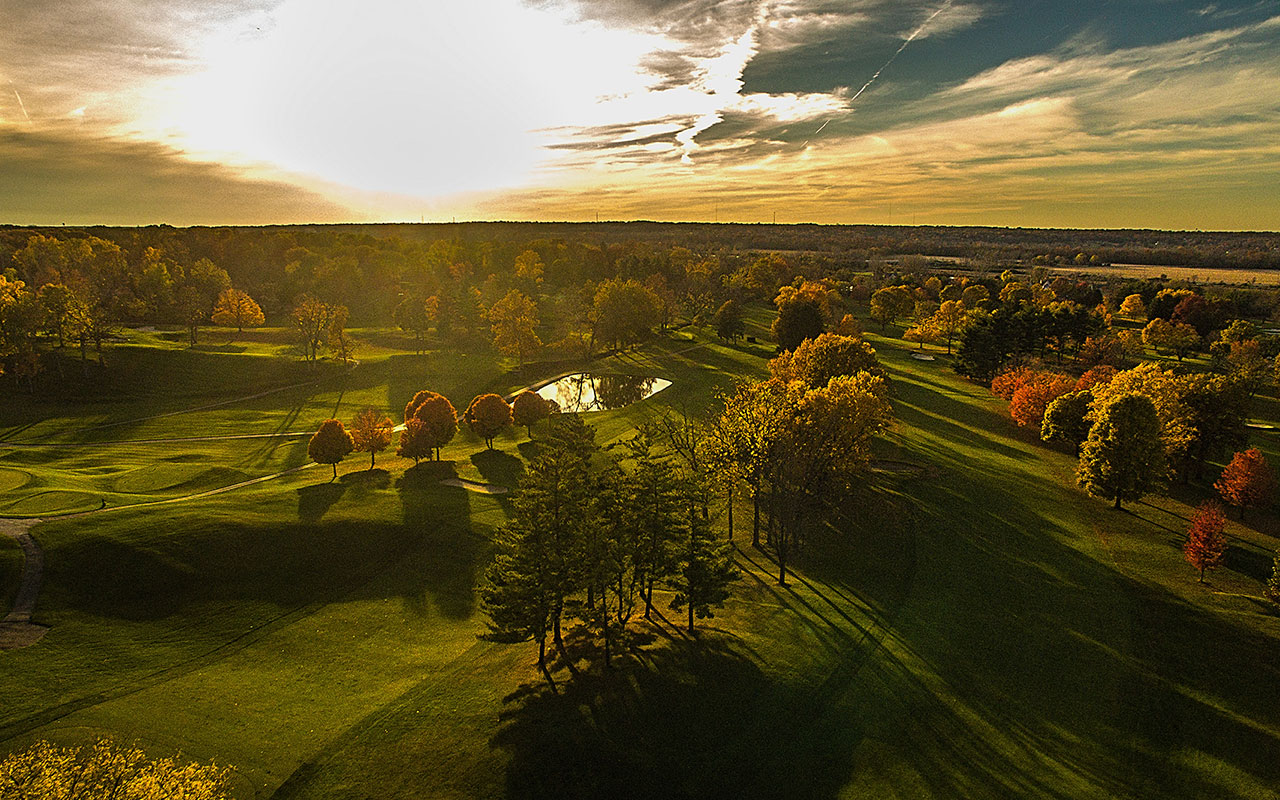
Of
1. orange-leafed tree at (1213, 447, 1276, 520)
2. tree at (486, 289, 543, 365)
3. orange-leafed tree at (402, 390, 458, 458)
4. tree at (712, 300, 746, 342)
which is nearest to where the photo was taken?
orange-leafed tree at (1213, 447, 1276, 520)

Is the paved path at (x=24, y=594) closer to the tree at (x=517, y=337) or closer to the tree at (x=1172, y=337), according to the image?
the tree at (x=517, y=337)

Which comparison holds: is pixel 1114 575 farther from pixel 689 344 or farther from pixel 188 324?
pixel 188 324

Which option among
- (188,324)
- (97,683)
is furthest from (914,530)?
(188,324)

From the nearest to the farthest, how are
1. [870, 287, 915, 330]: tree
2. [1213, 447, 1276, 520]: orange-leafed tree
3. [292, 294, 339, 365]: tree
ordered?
[1213, 447, 1276, 520]: orange-leafed tree → [292, 294, 339, 365]: tree → [870, 287, 915, 330]: tree

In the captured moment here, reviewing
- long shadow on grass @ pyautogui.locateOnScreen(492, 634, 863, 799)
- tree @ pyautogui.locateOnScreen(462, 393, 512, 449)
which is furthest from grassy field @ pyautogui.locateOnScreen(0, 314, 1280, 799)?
tree @ pyautogui.locateOnScreen(462, 393, 512, 449)

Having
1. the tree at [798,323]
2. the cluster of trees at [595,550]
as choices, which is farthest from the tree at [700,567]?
the tree at [798,323]

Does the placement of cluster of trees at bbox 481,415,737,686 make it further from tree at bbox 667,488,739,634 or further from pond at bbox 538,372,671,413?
pond at bbox 538,372,671,413
